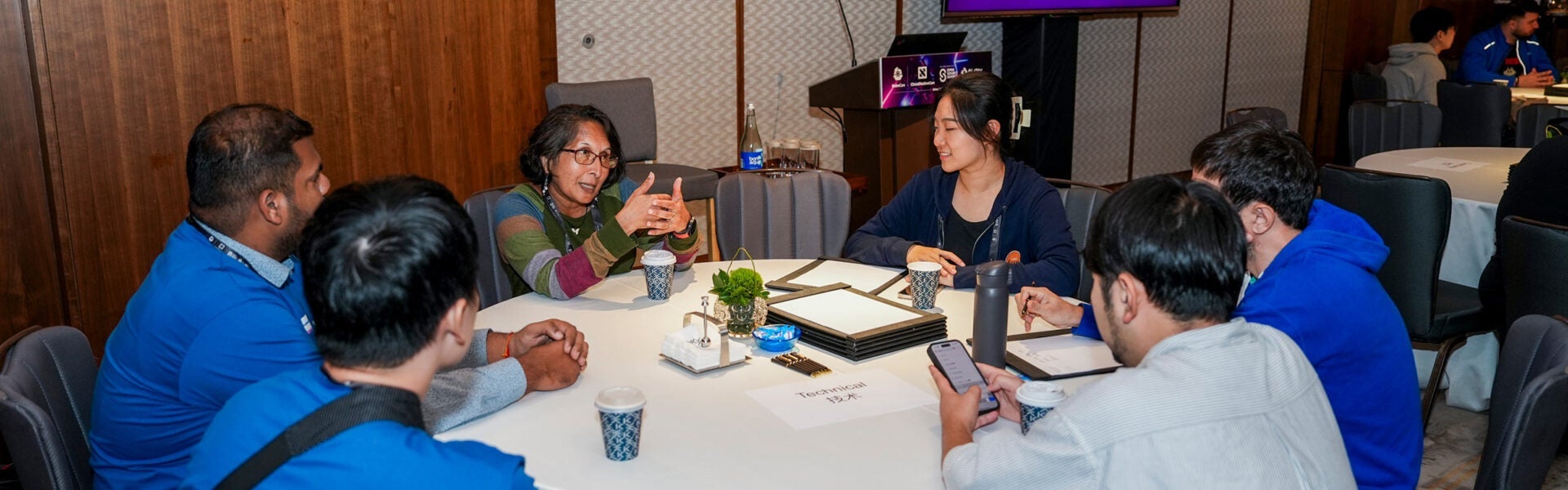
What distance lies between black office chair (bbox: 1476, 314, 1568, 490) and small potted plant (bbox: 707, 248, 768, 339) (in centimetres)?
125

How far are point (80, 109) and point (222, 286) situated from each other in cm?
216

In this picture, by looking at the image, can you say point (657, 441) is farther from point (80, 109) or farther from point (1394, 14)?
point (1394, 14)

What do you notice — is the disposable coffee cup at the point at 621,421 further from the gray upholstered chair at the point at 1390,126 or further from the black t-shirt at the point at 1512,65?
the black t-shirt at the point at 1512,65

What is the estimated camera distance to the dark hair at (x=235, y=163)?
6.30 ft

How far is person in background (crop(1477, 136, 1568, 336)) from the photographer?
327cm

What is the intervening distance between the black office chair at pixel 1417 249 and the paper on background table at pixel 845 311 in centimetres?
177

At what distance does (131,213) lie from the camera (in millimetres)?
3617

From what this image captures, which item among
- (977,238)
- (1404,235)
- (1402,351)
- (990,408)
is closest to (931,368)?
(990,408)

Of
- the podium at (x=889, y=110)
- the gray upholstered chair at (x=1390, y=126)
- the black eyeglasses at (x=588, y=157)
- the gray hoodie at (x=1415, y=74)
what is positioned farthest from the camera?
the gray hoodie at (x=1415, y=74)

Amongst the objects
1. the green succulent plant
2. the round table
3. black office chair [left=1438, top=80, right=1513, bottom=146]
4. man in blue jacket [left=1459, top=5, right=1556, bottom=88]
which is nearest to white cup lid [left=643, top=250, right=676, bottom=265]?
the round table

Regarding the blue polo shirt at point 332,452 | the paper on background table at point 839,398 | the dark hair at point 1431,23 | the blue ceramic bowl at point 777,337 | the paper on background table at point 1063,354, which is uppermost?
the dark hair at point 1431,23

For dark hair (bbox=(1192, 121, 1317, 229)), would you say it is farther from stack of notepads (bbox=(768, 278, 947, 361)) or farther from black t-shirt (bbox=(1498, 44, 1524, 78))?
black t-shirt (bbox=(1498, 44, 1524, 78))

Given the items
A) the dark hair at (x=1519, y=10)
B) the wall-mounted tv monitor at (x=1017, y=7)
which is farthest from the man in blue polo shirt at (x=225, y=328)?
the dark hair at (x=1519, y=10)

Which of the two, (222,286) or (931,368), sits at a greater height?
(222,286)
